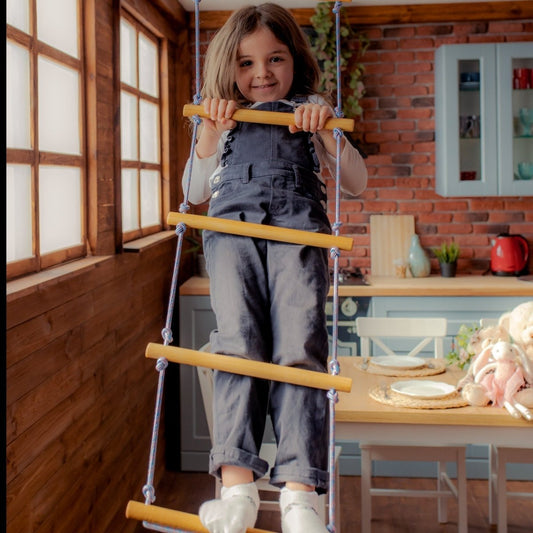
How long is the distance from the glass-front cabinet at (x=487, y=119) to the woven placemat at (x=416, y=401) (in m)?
1.96

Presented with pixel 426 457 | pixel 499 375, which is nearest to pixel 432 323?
pixel 426 457

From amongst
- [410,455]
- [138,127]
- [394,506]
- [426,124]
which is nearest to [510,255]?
[426,124]

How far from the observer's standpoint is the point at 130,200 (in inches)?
142

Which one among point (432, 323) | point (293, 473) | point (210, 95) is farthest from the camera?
point (432, 323)

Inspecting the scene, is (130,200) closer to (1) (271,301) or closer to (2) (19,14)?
(2) (19,14)

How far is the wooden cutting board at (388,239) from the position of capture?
449 cm

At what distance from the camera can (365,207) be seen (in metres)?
4.53

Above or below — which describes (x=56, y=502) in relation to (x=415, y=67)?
below

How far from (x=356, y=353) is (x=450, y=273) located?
79 cm

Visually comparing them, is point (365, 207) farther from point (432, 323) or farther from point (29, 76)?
point (29, 76)

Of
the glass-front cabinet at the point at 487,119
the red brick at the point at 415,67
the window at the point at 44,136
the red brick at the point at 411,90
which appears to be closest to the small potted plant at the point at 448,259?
the glass-front cabinet at the point at 487,119

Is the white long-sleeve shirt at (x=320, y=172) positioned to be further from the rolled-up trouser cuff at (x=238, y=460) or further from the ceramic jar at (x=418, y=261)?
the ceramic jar at (x=418, y=261)

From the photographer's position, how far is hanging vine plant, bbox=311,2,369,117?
4.18 meters

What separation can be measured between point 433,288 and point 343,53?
1440 mm
